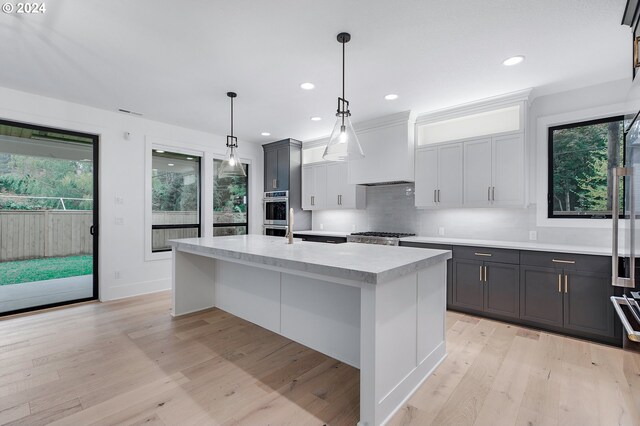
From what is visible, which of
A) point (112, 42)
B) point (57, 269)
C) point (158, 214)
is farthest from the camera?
point (158, 214)

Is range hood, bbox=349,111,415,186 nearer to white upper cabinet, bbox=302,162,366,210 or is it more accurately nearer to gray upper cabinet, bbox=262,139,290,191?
white upper cabinet, bbox=302,162,366,210

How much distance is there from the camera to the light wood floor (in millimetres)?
1830

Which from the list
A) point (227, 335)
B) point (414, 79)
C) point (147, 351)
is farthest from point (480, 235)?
point (147, 351)

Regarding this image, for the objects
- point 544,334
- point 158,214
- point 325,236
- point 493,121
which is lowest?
point 544,334

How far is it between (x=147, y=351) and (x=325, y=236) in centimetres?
299

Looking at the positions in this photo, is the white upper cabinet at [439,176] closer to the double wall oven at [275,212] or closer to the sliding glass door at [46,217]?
the double wall oven at [275,212]

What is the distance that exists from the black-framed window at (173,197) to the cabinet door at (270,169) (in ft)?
4.40

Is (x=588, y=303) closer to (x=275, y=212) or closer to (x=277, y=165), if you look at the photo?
(x=275, y=212)

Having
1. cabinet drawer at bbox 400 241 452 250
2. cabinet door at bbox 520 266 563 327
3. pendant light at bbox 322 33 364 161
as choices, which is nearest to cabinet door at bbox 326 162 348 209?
cabinet drawer at bbox 400 241 452 250

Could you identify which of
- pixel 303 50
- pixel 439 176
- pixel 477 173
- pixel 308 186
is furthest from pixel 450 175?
pixel 308 186

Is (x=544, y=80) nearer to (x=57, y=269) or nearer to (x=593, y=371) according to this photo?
(x=593, y=371)

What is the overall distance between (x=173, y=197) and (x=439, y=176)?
13.6 feet

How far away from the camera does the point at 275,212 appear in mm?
5891

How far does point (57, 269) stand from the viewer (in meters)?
4.07
